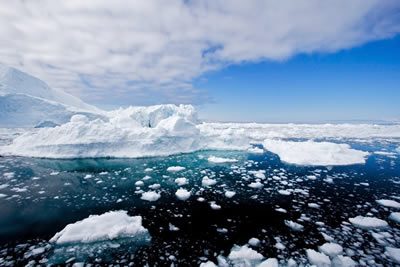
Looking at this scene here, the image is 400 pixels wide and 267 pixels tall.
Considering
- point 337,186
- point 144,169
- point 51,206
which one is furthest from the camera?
point 144,169

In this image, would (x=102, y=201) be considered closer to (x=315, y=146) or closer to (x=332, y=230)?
(x=332, y=230)

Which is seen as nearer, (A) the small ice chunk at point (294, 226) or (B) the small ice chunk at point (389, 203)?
(A) the small ice chunk at point (294, 226)

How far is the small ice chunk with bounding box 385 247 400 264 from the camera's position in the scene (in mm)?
3493

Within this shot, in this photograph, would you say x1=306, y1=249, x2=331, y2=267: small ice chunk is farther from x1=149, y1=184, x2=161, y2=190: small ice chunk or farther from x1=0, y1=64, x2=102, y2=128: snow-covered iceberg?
x1=0, y1=64, x2=102, y2=128: snow-covered iceberg

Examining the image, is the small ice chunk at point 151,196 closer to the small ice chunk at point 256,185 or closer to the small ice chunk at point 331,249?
the small ice chunk at point 256,185

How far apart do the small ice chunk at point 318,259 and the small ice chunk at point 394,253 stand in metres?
1.17

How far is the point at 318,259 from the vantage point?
347 centimetres

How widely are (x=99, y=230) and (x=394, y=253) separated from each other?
5628 mm

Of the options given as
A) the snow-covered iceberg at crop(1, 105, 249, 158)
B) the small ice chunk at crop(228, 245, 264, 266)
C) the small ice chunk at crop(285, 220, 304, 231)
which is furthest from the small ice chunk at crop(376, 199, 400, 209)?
the snow-covered iceberg at crop(1, 105, 249, 158)

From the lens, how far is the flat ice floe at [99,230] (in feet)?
13.1

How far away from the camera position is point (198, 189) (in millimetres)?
7152

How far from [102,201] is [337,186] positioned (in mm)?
8127

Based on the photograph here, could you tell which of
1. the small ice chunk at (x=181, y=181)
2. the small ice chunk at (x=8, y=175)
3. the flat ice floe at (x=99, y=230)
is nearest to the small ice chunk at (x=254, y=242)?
the flat ice floe at (x=99, y=230)

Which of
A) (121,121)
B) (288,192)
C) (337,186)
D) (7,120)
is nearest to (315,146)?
(337,186)
